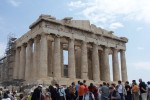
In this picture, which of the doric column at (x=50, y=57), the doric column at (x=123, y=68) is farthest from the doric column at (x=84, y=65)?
the doric column at (x=123, y=68)

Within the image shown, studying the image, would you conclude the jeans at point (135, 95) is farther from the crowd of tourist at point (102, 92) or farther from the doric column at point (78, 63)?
the doric column at point (78, 63)

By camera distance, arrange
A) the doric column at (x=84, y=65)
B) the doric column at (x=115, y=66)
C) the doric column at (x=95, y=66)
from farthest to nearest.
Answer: the doric column at (x=115, y=66) < the doric column at (x=95, y=66) < the doric column at (x=84, y=65)

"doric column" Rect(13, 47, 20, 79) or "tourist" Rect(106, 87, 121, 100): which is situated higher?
"doric column" Rect(13, 47, 20, 79)

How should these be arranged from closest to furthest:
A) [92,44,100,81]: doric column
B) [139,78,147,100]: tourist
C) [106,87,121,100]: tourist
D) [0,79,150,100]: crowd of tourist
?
[106,87,121,100]: tourist → [0,79,150,100]: crowd of tourist → [139,78,147,100]: tourist → [92,44,100,81]: doric column

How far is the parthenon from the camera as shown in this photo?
104 ft

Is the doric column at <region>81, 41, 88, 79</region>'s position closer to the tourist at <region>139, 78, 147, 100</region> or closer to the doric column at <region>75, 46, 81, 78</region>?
the doric column at <region>75, 46, 81, 78</region>

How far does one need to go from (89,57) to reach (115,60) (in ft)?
14.5

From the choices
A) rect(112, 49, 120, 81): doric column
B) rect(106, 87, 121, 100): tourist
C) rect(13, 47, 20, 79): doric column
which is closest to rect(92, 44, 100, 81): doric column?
rect(112, 49, 120, 81): doric column

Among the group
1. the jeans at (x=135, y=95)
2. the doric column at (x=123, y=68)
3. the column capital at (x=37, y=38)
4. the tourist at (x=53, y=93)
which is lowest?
the jeans at (x=135, y=95)

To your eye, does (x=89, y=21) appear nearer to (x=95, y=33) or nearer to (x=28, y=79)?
(x=95, y=33)

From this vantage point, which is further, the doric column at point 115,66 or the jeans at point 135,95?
the doric column at point 115,66

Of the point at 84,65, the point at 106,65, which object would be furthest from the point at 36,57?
the point at 106,65

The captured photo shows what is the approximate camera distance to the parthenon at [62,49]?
104ft

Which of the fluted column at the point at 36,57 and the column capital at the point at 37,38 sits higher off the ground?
the column capital at the point at 37,38
